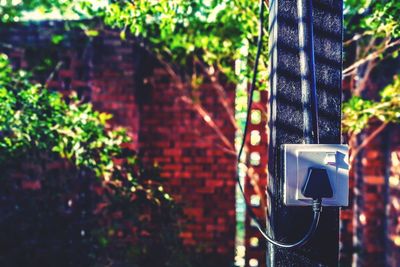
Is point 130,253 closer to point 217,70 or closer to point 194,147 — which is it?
point 194,147

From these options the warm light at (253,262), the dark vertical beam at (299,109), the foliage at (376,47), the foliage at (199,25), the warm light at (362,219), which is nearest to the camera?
the dark vertical beam at (299,109)

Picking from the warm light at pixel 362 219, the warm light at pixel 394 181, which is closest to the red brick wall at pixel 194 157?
the warm light at pixel 362 219

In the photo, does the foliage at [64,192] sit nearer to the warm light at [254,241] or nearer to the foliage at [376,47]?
the warm light at [254,241]

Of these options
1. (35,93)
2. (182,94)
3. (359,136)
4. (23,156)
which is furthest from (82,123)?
(359,136)

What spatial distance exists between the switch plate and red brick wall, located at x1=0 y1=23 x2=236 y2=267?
295cm

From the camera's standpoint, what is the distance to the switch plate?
1.33m

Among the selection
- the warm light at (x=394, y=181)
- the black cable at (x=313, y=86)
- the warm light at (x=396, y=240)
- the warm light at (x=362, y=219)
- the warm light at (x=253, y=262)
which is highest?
the black cable at (x=313, y=86)

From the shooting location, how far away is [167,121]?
4.40 meters

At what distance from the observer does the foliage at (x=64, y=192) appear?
9.10ft

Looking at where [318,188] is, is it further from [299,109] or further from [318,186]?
[299,109]

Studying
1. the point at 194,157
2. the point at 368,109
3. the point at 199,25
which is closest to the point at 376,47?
the point at 368,109

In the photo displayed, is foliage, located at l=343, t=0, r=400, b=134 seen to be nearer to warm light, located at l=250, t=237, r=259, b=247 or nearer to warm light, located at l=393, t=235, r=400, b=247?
warm light, located at l=393, t=235, r=400, b=247

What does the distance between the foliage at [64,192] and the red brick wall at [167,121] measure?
1.04 m

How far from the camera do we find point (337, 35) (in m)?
1.46
